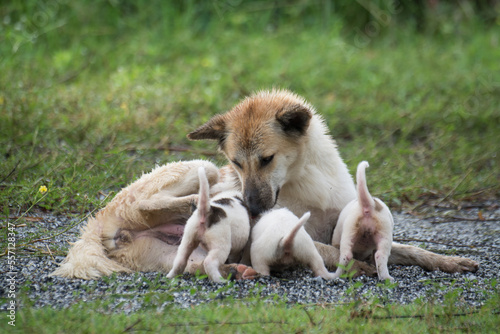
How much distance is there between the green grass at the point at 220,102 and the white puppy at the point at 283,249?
617 mm

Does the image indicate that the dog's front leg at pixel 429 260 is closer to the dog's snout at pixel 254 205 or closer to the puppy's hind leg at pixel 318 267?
the puppy's hind leg at pixel 318 267

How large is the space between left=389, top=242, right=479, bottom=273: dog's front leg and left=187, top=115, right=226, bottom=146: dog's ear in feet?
5.48

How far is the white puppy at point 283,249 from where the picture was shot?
465 cm

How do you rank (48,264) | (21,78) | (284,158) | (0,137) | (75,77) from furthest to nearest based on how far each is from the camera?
1. (75,77)
2. (21,78)
3. (0,137)
4. (284,158)
5. (48,264)

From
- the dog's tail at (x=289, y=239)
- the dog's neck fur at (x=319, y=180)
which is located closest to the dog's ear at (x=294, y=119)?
the dog's neck fur at (x=319, y=180)

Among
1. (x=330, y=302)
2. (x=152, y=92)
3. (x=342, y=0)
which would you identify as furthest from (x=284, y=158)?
(x=342, y=0)

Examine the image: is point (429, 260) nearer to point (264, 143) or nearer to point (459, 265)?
point (459, 265)

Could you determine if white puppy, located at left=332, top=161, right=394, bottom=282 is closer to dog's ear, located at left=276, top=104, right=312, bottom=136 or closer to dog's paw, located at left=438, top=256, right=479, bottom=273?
dog's paw, located at left=438, top=256, right=479, bottom=273

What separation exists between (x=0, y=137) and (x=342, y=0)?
25.8ft

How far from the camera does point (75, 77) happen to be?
1016cm

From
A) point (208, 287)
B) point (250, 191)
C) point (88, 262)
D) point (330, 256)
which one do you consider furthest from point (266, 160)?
point (88, 262)

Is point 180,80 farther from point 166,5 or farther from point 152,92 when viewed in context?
point 166,5

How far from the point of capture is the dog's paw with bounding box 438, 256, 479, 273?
16.5ft

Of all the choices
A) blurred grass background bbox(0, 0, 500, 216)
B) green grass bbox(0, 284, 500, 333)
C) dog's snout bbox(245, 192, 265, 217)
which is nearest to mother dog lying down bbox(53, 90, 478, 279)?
dog's snout bbox(245, 192, 265, 217)
